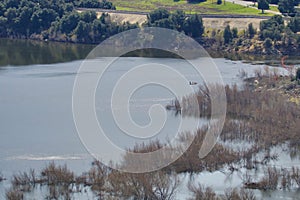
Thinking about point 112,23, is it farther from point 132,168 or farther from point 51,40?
point 132,168

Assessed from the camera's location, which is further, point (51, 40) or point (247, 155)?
point (51, 40)

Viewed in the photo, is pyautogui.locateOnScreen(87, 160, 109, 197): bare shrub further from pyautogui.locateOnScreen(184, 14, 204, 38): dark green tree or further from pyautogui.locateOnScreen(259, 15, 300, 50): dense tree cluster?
pyautogui.locateOnScreen(184, 14, 204, 38): dark green tree

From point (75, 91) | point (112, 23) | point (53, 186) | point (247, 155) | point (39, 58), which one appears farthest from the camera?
point (112, 23)

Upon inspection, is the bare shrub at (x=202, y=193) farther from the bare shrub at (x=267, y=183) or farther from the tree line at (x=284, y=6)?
the tree line at (x=284, y=6)

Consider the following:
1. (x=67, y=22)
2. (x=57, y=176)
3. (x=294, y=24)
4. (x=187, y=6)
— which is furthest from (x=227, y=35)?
(x=57, y=176)

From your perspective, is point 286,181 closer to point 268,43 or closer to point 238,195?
point 238,195

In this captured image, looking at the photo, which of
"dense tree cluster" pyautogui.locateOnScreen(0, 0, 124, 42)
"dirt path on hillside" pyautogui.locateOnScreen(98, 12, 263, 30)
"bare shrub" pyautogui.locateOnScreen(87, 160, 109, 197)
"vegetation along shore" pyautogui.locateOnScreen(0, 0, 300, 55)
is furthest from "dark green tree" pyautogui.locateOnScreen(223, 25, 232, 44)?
"bare shrub" pyautogui.locateOnScreen(87, 160, 109, 197)

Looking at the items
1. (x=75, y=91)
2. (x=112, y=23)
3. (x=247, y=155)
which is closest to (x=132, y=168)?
(x=247, y=155)
